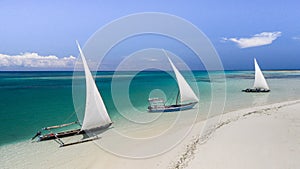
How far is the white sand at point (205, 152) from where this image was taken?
30.6 feet

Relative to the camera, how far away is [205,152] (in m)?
10.3

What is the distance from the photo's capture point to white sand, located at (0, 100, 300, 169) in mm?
9312

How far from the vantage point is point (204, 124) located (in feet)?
54.3

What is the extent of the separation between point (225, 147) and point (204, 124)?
579 centimetres

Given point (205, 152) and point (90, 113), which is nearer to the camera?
point (205, 152)

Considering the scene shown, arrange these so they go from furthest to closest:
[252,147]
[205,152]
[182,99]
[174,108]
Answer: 1. [182,99]
2. [174,108]
3. [252,147]
4. [205,152]

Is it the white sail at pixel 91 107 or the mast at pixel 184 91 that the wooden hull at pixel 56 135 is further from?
the mast at pixel 184 91

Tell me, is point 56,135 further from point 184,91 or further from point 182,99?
point 184,91

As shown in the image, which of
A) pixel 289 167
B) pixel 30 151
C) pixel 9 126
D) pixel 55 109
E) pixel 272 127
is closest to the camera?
pixel 289 167

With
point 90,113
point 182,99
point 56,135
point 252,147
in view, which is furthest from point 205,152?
point 182,99

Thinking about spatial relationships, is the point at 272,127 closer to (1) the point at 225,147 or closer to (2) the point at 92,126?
(1) the point at 225,147

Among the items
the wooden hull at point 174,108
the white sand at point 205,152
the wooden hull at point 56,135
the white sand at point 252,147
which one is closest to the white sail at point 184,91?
the wooden hull at point 174,108

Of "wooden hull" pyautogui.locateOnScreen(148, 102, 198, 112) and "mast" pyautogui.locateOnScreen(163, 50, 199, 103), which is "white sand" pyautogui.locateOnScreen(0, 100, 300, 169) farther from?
"mast" pyautogui.locateOnScreen(163, 50, 199, 103)

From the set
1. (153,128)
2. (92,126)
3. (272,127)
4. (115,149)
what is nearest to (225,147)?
(272,127)
